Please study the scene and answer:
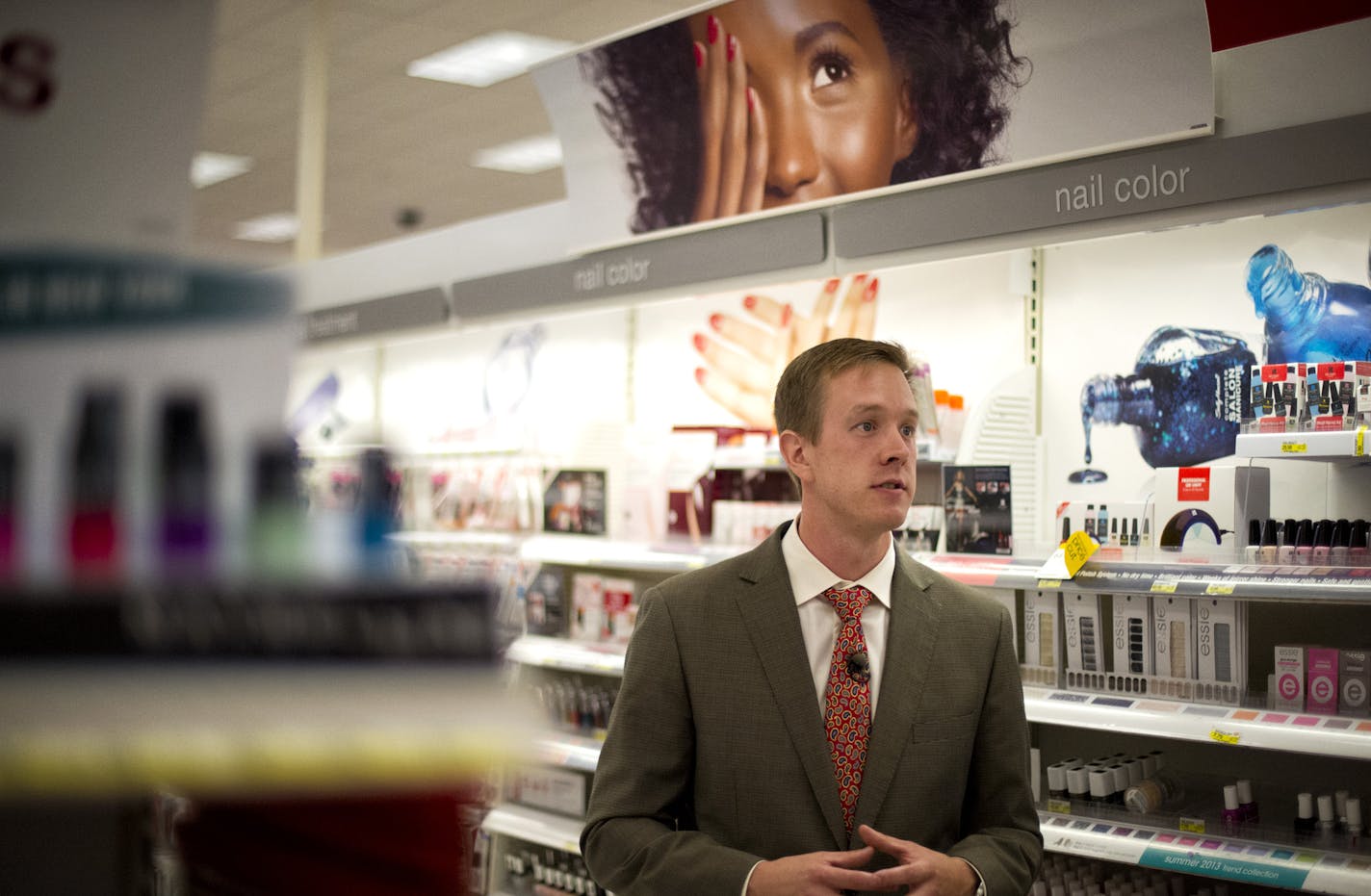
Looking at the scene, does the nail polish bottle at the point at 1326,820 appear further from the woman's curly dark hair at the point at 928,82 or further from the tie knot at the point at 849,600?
the woman's curly dark hair at the point at 928,82

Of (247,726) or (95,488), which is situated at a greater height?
(95,488)

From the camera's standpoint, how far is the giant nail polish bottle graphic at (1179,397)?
3635mm

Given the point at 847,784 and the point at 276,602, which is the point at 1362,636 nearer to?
the point at 847,784

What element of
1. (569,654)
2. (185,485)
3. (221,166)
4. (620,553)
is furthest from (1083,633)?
(221,166)

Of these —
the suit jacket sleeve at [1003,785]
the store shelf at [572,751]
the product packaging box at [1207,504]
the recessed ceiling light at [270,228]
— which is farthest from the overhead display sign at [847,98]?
the recessed ceiling light at [270,228]

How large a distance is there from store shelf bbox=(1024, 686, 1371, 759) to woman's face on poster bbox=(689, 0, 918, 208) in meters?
1.76

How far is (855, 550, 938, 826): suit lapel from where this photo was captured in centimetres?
201

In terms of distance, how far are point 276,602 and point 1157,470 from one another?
3.15 m

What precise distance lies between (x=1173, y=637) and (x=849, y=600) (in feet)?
5.12

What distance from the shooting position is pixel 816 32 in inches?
160

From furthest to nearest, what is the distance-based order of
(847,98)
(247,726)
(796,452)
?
(847,98), (796,452), (247,726)

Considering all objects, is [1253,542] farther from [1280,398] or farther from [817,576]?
[817,576]

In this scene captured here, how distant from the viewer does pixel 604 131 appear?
191 inches

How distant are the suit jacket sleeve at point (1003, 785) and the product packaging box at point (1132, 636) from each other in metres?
1.29
